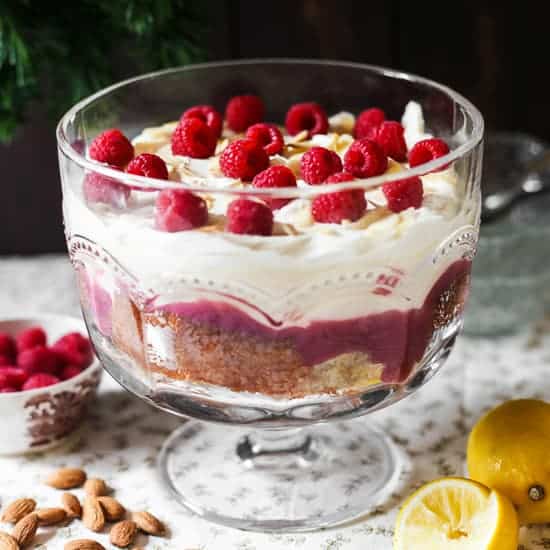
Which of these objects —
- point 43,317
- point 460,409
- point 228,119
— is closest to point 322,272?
point 228,119

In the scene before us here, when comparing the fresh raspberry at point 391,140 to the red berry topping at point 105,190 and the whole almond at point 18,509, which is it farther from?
the whole almond at point 18,509

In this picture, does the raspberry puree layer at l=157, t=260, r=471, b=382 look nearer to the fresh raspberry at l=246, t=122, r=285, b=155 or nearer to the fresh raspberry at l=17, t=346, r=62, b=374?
the fresh raspberry at l=246, t=122, r=285, b=155

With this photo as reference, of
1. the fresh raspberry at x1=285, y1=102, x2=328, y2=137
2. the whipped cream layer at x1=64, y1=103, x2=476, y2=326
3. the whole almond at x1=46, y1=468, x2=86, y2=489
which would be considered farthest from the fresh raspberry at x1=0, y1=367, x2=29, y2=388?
the fresh raspberry at x1=285, y1=102, x2=328, y2=137

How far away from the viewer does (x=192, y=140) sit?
1251 mm

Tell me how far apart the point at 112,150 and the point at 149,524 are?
1.46 feet

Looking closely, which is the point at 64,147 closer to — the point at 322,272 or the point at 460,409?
the point at 322,272

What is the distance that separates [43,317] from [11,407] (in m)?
0.25

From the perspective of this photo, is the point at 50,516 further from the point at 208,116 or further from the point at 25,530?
the point at 208,116

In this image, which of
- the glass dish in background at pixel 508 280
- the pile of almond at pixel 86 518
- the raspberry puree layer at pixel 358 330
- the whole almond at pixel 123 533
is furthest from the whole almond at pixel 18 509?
the glass dish in background at pixel 508 280

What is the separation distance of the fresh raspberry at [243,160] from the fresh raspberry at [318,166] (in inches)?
2.1

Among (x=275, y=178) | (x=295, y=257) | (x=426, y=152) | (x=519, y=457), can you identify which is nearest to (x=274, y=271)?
(x=295, y=257)

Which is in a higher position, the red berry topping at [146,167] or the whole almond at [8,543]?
the red berry topping at [146,167]

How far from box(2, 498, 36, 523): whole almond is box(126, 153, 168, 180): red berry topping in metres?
0.43

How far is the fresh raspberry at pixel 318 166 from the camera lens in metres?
1.14
